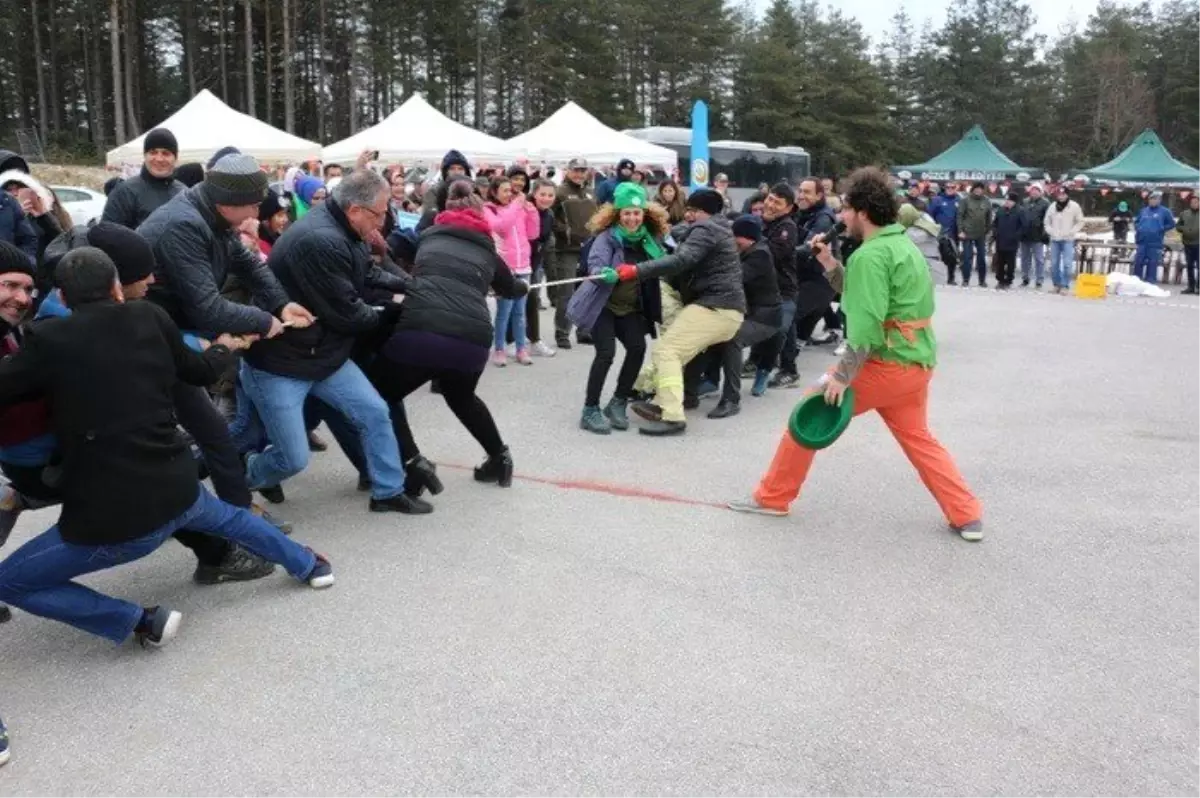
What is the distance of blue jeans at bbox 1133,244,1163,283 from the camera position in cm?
1777

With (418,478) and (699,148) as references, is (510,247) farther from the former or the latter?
(699,148)

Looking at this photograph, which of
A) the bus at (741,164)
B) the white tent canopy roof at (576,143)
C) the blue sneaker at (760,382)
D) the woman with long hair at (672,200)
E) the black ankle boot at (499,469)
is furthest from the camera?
the bus at (741,164)

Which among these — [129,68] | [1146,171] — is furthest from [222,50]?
[1146,171]

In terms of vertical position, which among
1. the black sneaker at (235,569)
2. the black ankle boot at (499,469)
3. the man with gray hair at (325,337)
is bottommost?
the black sneaker at (235,569)

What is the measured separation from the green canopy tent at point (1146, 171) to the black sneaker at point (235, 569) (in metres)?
29.8

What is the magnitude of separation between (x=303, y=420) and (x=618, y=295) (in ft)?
8.57

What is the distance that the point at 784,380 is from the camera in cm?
873

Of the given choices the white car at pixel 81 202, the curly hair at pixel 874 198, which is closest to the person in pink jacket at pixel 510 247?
the curly hair at pixel 874 198

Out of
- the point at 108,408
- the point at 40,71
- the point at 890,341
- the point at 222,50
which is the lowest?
the point at 108,408

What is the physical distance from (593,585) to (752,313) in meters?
4.00

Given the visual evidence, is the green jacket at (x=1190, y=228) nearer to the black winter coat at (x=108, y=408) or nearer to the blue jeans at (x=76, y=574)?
the blue jeans at (x=76, y=574)

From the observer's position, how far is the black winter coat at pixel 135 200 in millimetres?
5852

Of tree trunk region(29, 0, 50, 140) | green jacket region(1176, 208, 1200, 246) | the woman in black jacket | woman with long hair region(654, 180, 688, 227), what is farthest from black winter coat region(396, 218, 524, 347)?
tree trunk region(29, 0, 50, 140)

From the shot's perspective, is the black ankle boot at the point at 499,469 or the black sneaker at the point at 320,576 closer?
the black sneaker at the point at 320,576
